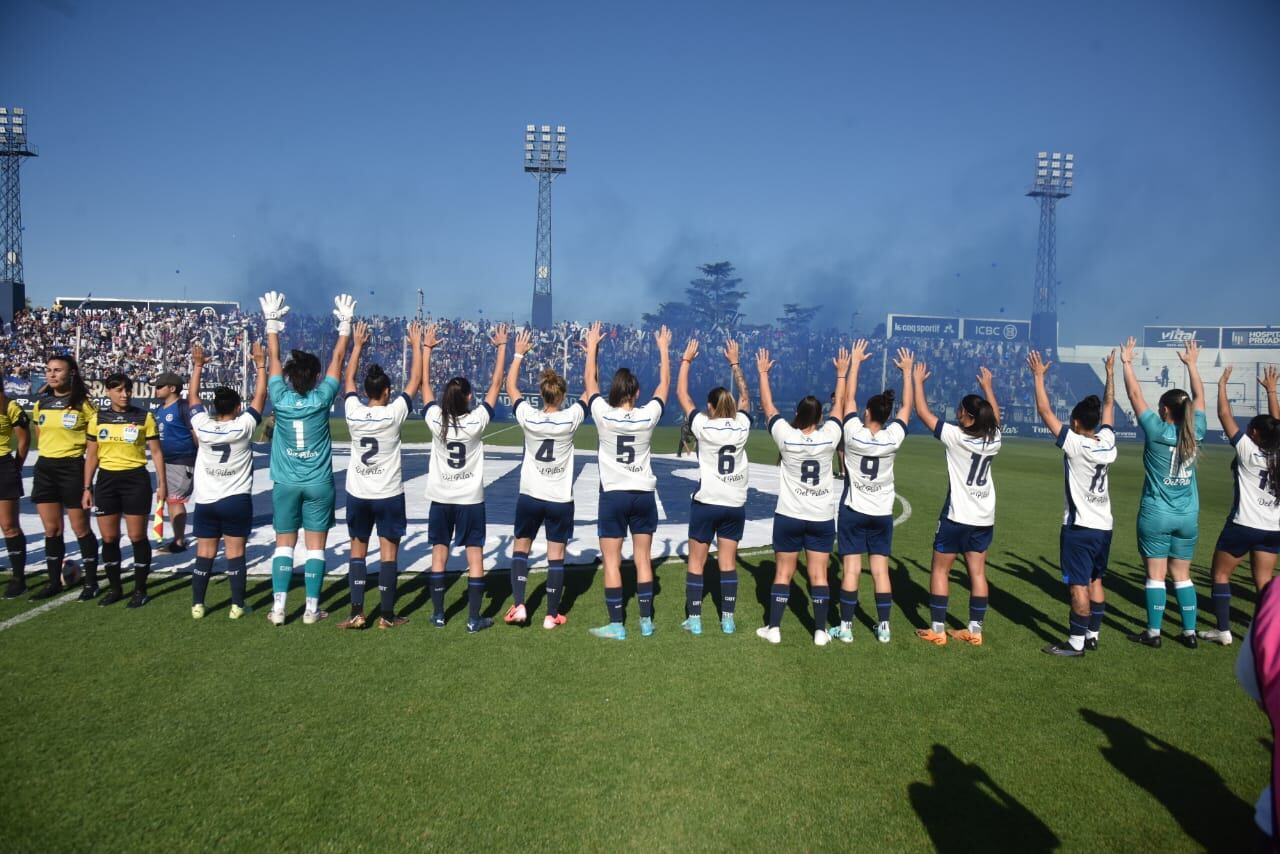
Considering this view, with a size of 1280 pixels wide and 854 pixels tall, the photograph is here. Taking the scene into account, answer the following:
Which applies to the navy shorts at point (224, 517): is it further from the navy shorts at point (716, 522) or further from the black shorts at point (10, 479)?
the navy shorts at point (716, 522)

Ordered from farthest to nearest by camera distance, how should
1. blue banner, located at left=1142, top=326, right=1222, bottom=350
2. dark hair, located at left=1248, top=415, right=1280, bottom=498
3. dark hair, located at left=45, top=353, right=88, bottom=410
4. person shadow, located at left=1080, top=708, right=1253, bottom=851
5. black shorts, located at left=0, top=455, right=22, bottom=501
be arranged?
blue banner, located at left=1142, top=326, right=1222, bottom=350
dark hair, located at left=45, top=353, right=88, bottom=410
black shorts, located at left=0, top=455, right=22, bottom=501
dark hair, located at left=1248, top=415, right=1280, bottom=498
person shadow, located at left=1080, top=708, right=1253, bottom=851

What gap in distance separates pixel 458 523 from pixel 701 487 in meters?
2.26

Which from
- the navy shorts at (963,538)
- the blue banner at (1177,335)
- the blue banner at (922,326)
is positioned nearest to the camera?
the navy shorts at (963,538)

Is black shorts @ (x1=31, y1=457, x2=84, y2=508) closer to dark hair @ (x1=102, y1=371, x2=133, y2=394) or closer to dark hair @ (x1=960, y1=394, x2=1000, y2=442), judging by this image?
dark hair @ (x1=102, y1=371, x2=133, y2=394)

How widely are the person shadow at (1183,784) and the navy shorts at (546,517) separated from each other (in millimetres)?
4327

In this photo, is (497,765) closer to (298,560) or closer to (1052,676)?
(1052,676)

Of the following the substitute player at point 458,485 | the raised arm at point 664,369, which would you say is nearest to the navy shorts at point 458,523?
the substitute player at point 458,485

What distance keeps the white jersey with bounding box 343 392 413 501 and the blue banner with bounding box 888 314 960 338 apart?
297ft

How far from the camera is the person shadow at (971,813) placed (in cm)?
371

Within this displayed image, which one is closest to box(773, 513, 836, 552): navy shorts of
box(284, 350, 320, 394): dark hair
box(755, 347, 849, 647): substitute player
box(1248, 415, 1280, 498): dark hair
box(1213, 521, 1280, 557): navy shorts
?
box(755, 347, 849, 647): substitute player

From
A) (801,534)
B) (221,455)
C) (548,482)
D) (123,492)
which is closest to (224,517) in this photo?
(221,455)

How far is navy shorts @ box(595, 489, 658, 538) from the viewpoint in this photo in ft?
21.5

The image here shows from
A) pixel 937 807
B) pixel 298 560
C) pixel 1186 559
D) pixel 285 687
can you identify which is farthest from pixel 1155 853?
pixel 298 560

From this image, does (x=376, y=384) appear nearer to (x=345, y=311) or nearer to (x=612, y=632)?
(x=345, y=311)
